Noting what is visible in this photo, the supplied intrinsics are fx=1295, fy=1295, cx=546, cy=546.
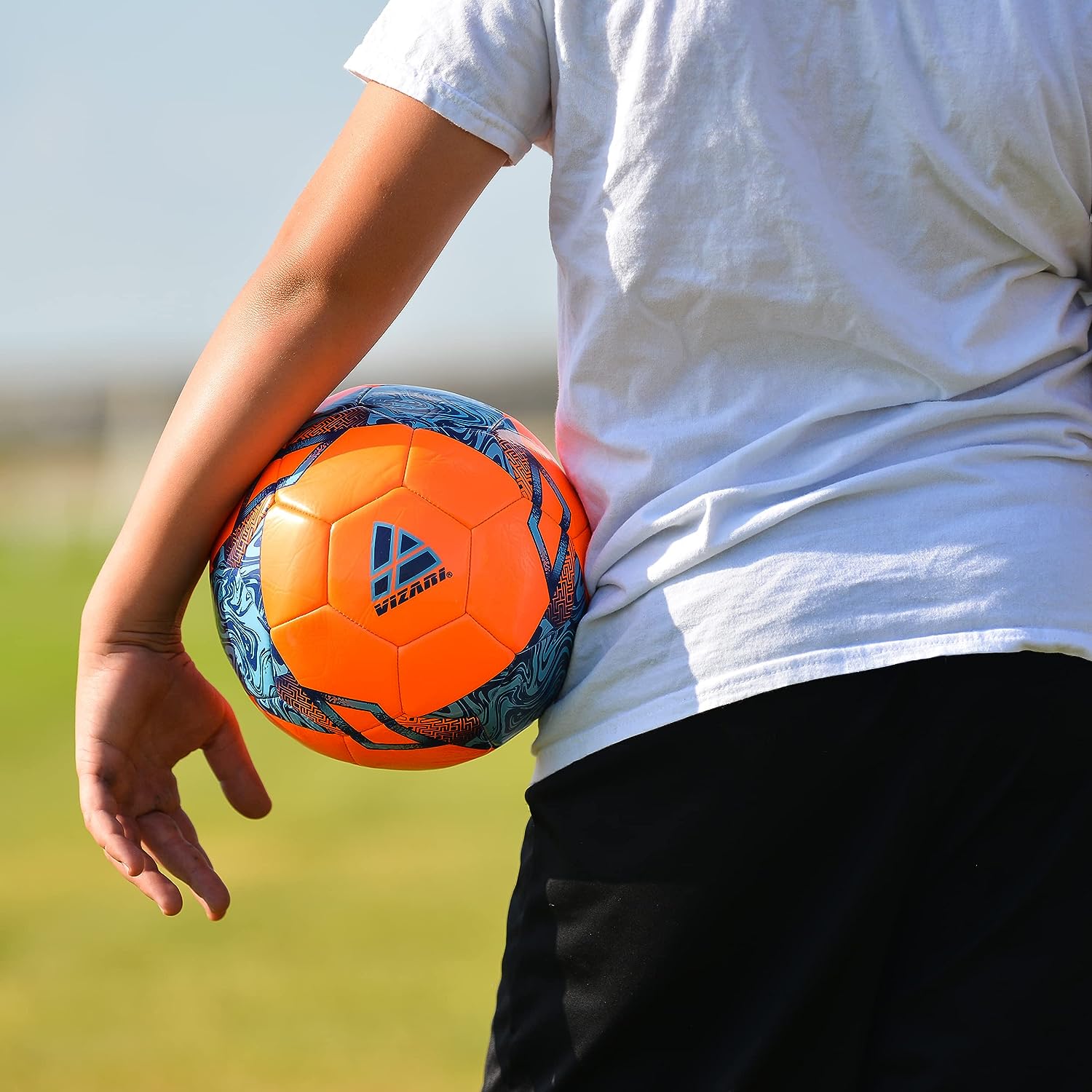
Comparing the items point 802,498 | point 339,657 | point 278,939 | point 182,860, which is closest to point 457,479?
point 339,657

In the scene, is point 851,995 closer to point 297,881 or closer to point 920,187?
point 920,187

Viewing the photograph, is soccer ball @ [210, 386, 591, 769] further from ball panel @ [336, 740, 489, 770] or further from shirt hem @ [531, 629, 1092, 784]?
shirt hem @ [531, 629, 1092, 784]

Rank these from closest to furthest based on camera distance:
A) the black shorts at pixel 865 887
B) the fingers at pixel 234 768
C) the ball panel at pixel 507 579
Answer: the black shorts at pixel 865 887
the ball panel at pixel 507 579
the fingers at pixel 234 768

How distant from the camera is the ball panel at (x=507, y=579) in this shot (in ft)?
4.11

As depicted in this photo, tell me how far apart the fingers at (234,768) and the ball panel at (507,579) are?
1.23 feet

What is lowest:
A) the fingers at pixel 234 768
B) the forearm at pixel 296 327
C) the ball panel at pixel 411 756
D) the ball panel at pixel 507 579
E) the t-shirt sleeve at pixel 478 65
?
the fingers at pixel 234 768

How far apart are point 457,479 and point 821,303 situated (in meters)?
0.42

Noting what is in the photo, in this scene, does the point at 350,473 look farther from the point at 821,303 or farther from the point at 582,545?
the point at 821,303

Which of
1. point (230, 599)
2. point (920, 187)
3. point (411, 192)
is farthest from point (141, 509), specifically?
point (920, 187)

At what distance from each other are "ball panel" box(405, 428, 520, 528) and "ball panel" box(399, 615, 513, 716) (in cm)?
11

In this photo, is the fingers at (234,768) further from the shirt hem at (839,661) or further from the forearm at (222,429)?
the shirt hem at (839,661)

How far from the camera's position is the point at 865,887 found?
3.37 feet

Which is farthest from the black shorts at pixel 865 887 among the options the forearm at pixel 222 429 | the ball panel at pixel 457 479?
the forearm at pixel 222 429

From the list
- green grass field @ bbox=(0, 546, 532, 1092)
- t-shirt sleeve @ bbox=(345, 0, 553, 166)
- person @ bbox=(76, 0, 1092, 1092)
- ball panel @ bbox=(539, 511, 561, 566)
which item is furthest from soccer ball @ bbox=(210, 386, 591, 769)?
green grass field @ bbox=(0, 546, 532, 1092)
